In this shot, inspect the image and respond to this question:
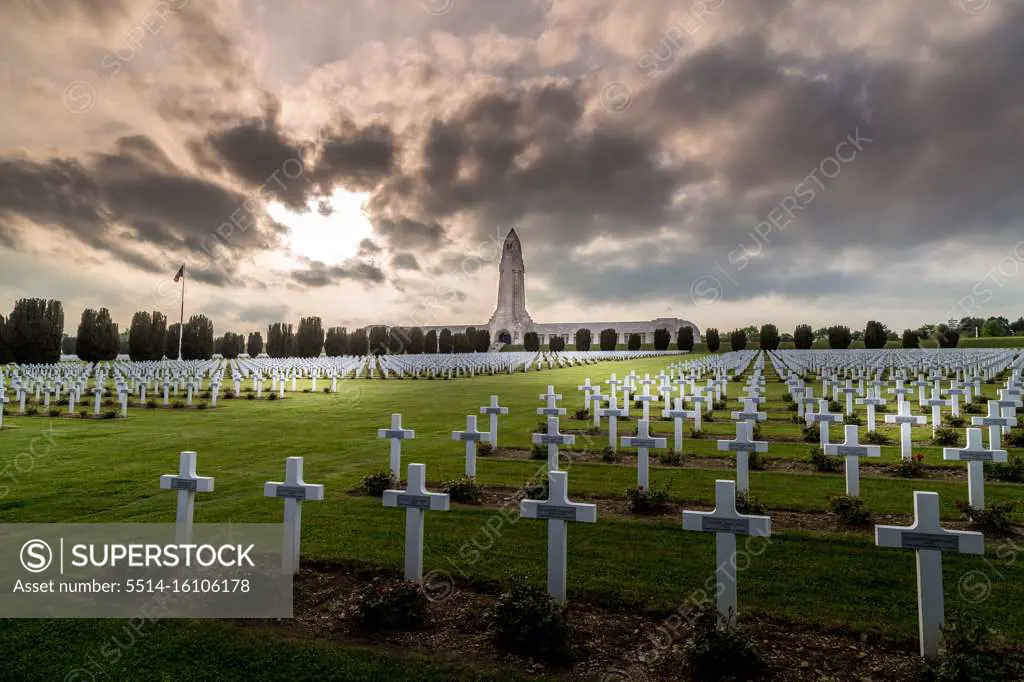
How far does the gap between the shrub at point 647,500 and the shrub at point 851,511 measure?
1.74 meters

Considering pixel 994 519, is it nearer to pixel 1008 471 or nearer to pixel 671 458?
pixel 1008 471

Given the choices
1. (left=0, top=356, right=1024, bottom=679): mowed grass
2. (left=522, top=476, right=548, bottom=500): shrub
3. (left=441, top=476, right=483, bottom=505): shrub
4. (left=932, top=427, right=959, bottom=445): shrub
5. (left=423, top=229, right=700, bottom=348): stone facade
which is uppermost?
(left=423, top=229, right=700, bottom=348): stone facade

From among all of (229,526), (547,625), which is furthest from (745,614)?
(229,526)

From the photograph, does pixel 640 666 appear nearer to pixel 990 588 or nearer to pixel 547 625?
pixel 547 625

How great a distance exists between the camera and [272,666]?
10.6ft

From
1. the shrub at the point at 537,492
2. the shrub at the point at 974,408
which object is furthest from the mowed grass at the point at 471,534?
the shrub at the point at 974,408

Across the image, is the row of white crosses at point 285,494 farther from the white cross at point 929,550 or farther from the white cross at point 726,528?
the white cross at point 929,550

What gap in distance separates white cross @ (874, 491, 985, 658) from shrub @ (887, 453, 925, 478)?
Result: 18.8 ft

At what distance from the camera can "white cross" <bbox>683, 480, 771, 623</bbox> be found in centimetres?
348

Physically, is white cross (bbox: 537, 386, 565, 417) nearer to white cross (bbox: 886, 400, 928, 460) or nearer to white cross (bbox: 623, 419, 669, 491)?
white cross (bbox: 623, 419, 669, 491)

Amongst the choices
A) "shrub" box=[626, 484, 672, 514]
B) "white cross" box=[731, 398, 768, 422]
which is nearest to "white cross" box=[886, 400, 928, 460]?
"white cross" box=[731, 398, 768, 422]

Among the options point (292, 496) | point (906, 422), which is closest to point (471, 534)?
point (292, 496)

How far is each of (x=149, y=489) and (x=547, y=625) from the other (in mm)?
6262

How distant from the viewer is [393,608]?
3676mm
